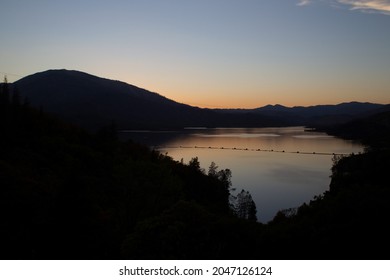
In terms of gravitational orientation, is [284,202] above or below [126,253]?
below

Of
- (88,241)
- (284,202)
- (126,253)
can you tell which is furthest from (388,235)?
(284,202)

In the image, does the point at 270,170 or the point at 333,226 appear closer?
the point at 333,226

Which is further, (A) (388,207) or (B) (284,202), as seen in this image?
(B) (284,202)

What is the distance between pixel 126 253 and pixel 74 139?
77.2 m

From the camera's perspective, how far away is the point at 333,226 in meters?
18.6

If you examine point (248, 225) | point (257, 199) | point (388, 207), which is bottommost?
point (257, 199)

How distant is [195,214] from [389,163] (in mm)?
25866

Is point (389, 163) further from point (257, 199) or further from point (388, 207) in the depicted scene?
point (257, 199)

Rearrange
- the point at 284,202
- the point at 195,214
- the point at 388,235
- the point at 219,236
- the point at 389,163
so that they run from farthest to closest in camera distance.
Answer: the point at 284,202 < the point at 389,163 < the point at 195,214 < the point at 219,236 < the point at 388,235

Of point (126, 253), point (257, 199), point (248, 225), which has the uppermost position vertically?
point (248, 225)
